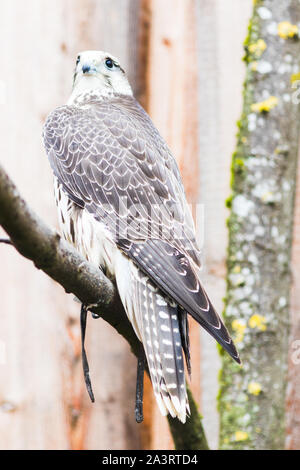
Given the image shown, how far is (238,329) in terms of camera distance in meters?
2.96

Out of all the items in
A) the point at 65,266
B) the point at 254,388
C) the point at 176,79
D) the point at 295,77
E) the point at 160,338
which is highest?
the point at 176,79

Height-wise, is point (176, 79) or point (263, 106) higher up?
point (176, 79)

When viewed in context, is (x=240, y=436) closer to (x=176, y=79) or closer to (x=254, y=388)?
(x=254, y=388)

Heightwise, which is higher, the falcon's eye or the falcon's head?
the falcon's eye

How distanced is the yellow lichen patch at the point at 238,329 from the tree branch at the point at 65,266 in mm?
364

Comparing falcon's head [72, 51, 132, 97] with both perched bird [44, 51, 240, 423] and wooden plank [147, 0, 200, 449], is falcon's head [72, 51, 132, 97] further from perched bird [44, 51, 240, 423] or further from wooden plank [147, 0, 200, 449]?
wooden plank [147, 0, 200, 449]

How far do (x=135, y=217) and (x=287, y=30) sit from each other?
44.0 inches

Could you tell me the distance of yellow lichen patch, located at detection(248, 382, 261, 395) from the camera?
9.56ft

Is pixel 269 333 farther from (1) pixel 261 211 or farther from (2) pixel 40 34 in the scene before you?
(2) pixel 40 34

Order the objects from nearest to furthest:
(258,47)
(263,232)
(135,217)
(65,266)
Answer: (65,266)
(135,217)
(263,232)
(258,47)

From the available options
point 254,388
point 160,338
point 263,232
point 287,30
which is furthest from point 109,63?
point 254,388

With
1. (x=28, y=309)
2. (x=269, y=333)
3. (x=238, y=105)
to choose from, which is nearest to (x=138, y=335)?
(x=269, y=333)

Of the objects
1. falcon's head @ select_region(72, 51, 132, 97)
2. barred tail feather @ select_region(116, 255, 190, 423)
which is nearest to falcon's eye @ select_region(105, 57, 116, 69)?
falcon's head @ select_region(72, 51, 132, 97)

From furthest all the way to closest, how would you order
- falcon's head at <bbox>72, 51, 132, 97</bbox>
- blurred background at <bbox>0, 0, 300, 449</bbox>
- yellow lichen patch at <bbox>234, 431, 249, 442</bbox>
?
1. falcon's head at <bbox>72, 51, 132, 97</bbox>
2. blurred background at <bbox>0, 0, 300, 449</bbox>
3. yellow lichen patch at <bbox>234, 431, 249, 442</bbox>
